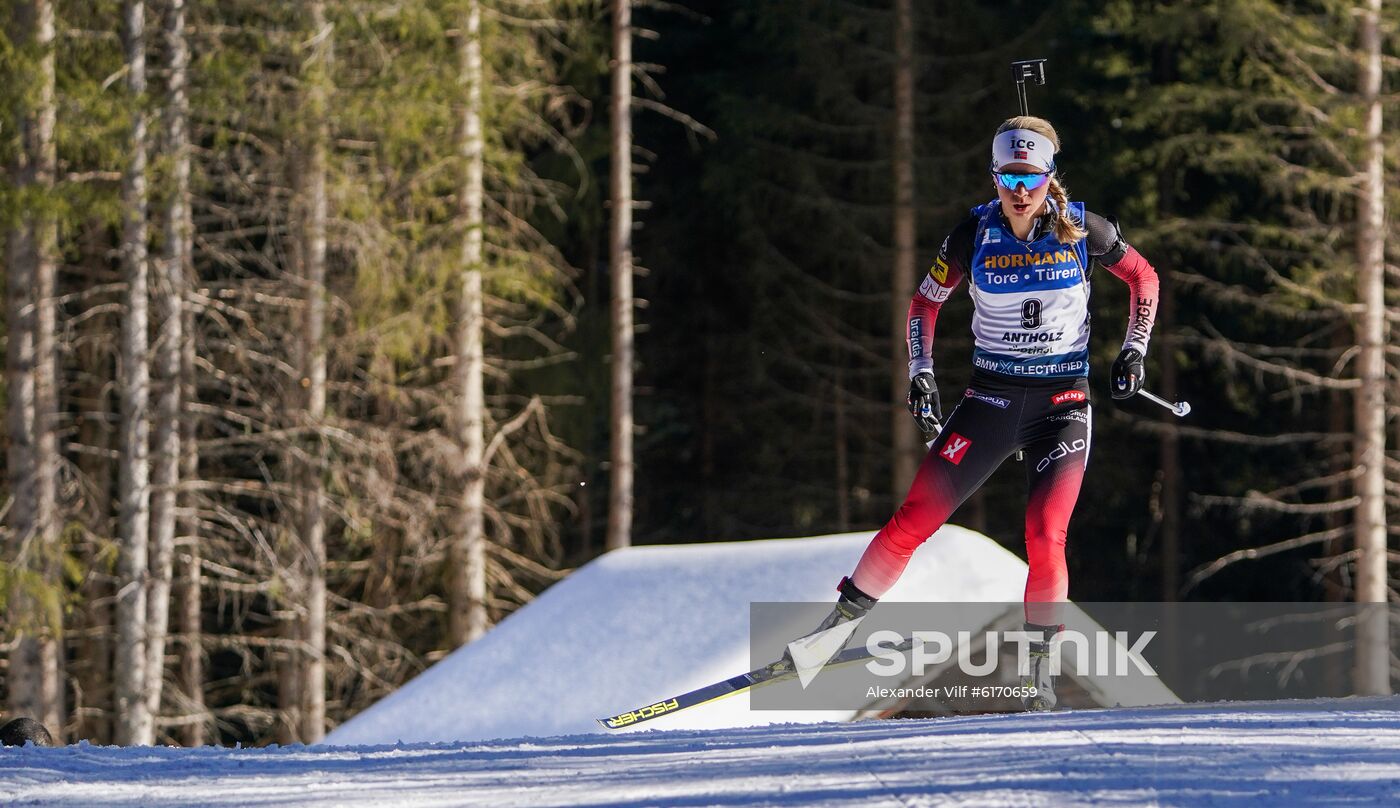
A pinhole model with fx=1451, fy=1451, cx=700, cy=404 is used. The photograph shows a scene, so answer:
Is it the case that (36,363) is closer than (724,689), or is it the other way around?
(724,689)

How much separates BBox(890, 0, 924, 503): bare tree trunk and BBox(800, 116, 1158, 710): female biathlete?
39.6 ft

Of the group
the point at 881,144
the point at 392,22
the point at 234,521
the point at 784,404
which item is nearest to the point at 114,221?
the point at 234,521

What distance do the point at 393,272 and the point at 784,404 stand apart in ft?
34.8

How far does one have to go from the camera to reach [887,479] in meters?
23.2

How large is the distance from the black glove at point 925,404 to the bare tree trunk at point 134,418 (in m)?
7.77

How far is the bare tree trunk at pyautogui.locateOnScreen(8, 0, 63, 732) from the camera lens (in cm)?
1173

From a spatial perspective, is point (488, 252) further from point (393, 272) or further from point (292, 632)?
point (292, 632)

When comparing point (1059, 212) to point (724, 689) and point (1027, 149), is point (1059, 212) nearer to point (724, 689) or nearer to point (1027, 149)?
point (1027, 149)

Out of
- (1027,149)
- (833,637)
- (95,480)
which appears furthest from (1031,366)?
(95,480)

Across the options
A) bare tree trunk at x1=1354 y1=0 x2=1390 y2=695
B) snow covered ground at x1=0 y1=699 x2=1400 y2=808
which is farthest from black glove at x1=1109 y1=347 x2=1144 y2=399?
bare tree trunk at x1=1354 y1=0 x2=1390 y2=695

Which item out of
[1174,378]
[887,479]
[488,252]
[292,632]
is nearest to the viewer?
[292,632]

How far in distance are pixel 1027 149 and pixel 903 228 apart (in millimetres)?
12753

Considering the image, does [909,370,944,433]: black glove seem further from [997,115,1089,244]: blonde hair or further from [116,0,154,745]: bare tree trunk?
[116,0,154,745]: bare tree trunk

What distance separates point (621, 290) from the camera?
1753 centimetres
